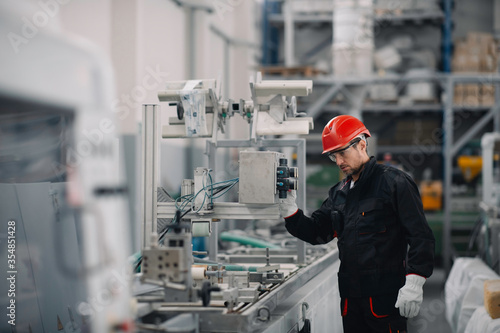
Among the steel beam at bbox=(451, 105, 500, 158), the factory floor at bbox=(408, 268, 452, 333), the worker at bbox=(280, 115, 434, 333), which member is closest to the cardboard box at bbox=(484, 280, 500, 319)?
the worker at bbox=(280, 115, 434, 333)

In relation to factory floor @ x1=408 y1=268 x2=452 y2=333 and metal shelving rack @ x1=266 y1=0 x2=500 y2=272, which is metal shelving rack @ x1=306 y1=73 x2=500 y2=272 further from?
factory floor @ x1=408 y1=268 x2=452 y2=333

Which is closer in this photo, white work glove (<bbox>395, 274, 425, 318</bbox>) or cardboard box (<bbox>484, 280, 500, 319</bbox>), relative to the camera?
white work glove (<bbox>395, 274, 425, 318</bbox>)

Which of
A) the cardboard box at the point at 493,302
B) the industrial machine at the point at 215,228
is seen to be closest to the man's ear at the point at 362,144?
the industrial machine at the point at 215,228

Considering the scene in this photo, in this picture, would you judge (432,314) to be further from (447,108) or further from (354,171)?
(354,171)

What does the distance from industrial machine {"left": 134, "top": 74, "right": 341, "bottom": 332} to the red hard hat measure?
20 centimetres

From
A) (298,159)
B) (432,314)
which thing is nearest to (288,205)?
(298,159)

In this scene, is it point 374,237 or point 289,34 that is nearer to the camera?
point 374,237

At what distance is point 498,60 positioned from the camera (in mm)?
8359

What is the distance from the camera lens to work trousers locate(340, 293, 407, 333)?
101 inches

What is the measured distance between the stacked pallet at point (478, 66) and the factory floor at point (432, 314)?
2693mm

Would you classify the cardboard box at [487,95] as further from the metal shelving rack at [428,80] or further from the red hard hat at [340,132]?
the red hard hat at [340,132]

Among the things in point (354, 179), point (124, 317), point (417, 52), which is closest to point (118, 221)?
point (124, 317)

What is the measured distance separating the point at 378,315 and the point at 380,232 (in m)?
0.35

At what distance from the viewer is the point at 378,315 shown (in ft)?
8.38
